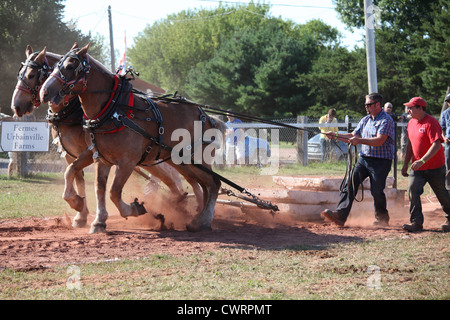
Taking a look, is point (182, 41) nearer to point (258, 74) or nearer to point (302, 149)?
point (258, 74)

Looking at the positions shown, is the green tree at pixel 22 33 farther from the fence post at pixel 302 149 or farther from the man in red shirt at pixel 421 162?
the man in red shirt at pixel 421 162

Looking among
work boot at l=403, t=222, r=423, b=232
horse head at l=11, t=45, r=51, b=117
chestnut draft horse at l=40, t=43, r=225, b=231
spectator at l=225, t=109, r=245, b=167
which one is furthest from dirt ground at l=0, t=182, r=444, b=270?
spectator at l=225, t=109, r=245, b=167

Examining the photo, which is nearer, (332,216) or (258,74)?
(332,216)

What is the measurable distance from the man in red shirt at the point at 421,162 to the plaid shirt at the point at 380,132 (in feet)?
1.03

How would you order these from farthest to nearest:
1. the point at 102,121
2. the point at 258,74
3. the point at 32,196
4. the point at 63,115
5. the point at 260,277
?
1. the point at 258,74
2. the point at 32,196
3. the point at 63,115
4. the point at 102,121
5. the point at 260,277

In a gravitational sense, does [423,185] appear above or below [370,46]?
below

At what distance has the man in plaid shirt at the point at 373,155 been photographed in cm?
820

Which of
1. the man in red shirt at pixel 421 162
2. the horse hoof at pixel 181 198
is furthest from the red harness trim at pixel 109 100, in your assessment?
the man in red shirt at pixel 421 162

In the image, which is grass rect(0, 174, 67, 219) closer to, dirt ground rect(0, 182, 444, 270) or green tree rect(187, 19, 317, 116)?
dirt ground rect(0, 182, 444, 270)

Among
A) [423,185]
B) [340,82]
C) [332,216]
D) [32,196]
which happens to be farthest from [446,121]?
[340,82]

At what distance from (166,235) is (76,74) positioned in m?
2.48

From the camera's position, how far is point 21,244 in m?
6.88

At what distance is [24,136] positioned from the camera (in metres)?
14.5

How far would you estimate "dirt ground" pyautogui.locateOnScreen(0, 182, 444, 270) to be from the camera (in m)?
6.35
